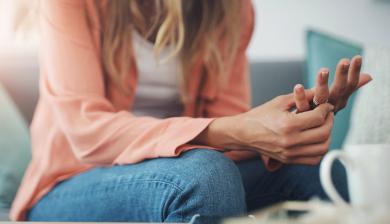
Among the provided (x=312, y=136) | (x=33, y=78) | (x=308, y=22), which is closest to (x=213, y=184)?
(x=312, y=136)

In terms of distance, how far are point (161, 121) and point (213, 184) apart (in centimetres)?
17

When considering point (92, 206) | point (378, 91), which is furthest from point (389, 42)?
point (92, 206)

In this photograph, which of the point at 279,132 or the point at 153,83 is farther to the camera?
the point at 153,83

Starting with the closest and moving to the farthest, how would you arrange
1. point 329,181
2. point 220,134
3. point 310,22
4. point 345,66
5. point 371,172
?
1. point 329,181
2. point 371,172
3. point 345,66
4. point 220,134
5. point 310,22

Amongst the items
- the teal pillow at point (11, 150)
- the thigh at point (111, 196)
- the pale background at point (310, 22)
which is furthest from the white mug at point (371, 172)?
the pale background at point (310, 22)

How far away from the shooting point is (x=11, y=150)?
112cm

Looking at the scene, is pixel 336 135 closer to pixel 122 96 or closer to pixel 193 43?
pixel 193 43

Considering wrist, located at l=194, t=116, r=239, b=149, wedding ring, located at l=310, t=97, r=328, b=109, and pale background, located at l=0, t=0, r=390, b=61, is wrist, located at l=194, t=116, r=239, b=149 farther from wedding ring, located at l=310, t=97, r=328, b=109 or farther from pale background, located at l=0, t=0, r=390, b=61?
pale background, located at l=0, t=0, r=390, b=61

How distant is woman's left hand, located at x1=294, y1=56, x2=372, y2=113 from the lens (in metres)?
0.67

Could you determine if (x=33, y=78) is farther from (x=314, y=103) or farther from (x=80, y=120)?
(x=314, y=103)

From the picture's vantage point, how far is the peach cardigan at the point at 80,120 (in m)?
0.78

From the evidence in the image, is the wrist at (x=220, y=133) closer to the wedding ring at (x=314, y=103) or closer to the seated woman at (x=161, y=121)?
the seated woman at (x=161, y=121)

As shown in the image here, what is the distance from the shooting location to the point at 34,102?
1.36 meters

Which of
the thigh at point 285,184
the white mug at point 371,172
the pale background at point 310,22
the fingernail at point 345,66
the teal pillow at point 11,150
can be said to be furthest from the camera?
the pale background at point 310,22
